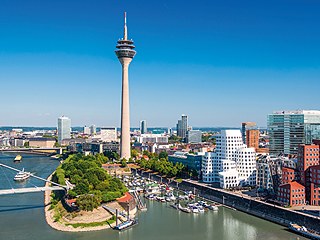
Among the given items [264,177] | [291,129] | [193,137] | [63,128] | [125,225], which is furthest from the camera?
[63,128]

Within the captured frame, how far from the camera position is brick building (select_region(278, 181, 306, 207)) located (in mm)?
21703

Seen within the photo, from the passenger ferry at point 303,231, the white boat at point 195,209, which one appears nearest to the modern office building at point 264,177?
the white boat at point 195,209

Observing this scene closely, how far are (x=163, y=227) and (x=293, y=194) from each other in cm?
732

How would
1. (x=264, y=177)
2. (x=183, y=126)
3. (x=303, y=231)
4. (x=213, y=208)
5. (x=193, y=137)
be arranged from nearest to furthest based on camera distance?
1. (x=303, y=231)
2. (x=213, y=208)
3. (x=264, y=177)
4. (x=193, y=137)
5. (x=183, y=126)

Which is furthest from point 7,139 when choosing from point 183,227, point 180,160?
point 183,227

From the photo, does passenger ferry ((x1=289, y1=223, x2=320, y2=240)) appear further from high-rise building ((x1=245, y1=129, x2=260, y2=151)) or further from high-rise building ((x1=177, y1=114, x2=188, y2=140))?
high-rise building ((x1=177, y1=114, x2=188, y2=140))

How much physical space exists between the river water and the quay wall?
45 centimetres

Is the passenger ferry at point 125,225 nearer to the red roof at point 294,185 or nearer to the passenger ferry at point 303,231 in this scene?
the passenger ferry at point 303,231

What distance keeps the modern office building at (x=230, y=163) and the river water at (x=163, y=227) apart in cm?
415

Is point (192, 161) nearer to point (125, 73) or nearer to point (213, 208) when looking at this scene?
point (213, 208)

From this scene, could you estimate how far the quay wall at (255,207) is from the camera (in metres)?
19.2

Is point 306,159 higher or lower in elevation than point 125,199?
higher

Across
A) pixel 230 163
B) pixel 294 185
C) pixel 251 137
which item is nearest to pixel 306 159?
pixel 294 185

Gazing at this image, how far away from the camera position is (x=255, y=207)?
22609 mm
